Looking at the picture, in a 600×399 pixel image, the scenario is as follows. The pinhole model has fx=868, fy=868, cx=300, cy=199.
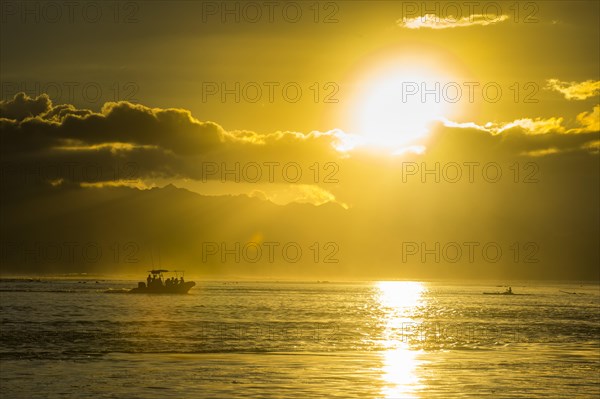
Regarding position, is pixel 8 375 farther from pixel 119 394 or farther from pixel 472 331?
pixel 472 331

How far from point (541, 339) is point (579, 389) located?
42.6 metres

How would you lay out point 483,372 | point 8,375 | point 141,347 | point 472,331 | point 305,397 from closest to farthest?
1. point 305,397
2. point 8,375
3. point 483,372
4. point 141,347
5. point 472,331

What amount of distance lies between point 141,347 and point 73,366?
1533 cm

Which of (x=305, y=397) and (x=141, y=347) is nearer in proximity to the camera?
(x=305, y=397)

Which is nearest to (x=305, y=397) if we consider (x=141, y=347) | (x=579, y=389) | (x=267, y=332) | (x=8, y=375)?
(x=579, y=389)

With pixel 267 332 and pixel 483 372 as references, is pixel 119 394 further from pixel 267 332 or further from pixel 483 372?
pixel 267 332

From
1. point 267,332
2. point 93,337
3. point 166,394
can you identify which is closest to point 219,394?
point 166,394

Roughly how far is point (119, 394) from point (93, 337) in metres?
40.2

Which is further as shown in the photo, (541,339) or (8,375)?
(541,339)

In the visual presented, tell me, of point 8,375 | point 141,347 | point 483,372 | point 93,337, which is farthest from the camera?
point 93,337

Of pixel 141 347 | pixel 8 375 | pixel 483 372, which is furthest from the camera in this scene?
pixel 141 347

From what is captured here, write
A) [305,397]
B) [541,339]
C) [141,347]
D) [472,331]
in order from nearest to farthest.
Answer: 1. [305,397]
2. [141,347]
3. [541,339]
4. [472,331]

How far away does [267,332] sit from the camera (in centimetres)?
9156

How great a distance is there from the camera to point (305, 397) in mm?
41625
